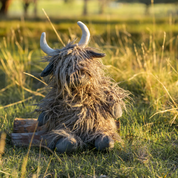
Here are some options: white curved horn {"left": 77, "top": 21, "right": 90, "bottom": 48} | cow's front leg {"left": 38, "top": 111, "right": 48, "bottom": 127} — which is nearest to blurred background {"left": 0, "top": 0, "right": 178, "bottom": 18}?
white curved horn {"left": 77, "top": 21, "right": 90, "bottom": 48}

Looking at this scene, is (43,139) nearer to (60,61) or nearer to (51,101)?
(51,101)

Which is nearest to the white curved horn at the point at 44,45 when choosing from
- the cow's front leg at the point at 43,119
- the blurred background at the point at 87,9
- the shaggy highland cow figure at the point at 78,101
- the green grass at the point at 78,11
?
the shaggy highland cow figure at the point at 78,101

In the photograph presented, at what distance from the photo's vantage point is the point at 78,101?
1.92 metres

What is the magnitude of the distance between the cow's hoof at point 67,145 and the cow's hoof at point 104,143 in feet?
0.60

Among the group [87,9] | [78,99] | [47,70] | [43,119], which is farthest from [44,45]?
[87,9]

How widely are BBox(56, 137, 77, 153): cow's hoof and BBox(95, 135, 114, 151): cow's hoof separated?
18cm

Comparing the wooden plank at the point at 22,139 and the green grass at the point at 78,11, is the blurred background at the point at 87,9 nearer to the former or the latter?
the green grass at the point at 78,11

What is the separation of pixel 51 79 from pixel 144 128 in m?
1.04

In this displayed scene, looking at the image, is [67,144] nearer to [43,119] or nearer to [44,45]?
[43,119]

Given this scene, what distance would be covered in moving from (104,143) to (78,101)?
406mm

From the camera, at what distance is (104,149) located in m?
1.83

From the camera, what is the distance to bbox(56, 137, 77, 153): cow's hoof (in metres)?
1.78

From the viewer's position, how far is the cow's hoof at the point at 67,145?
70.2 inches

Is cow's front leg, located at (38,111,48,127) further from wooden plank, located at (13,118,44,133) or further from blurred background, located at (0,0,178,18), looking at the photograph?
blurred background, located at (0,0,178,18)
